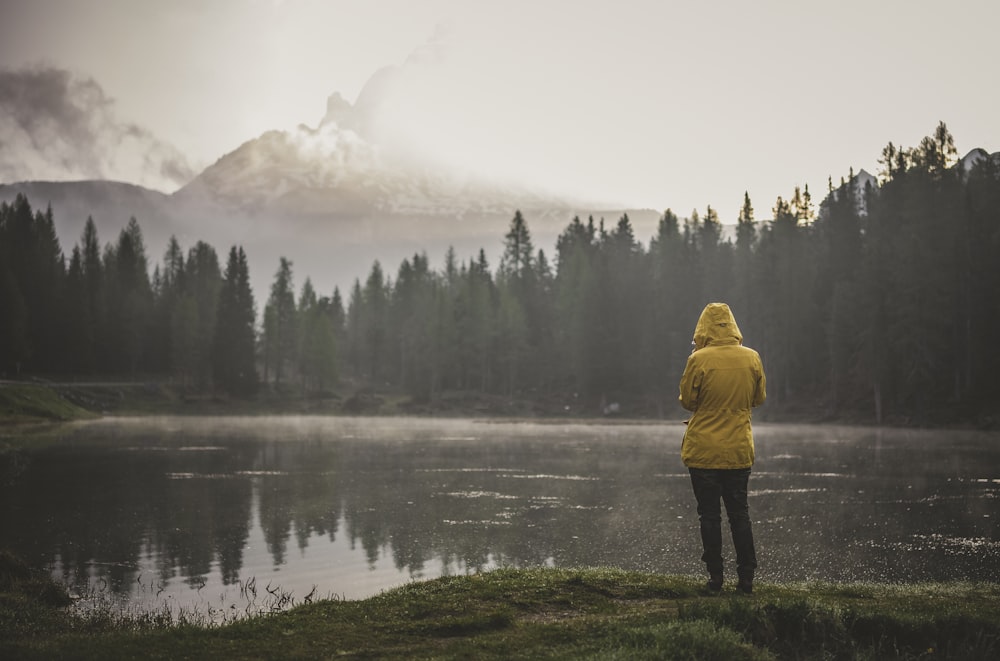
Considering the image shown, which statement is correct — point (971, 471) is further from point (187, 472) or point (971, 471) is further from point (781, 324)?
point (781, 324)

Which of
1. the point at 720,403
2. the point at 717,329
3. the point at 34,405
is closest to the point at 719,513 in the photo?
the point at 720,403

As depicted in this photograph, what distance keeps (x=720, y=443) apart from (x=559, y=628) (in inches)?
133

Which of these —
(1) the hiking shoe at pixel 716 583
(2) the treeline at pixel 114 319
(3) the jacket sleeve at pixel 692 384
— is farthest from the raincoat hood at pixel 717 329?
(2) the treeline at pixel 114 319

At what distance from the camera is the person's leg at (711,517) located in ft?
33.0

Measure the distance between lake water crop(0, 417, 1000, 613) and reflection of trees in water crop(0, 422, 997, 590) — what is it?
9 centimetres

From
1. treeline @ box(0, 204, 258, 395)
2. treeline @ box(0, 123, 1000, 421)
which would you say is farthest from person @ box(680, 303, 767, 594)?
treeline @ box(0, 204, 258, 395)

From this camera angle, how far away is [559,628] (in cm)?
824

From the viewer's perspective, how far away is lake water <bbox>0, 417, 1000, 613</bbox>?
15.2 meters

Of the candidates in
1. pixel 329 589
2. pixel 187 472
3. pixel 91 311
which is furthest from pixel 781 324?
pixel 91 311

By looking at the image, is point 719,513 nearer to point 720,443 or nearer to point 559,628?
point 720,443

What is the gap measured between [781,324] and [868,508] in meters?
71.3

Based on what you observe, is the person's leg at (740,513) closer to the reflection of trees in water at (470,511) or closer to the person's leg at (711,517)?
the person's leg at (711,517)

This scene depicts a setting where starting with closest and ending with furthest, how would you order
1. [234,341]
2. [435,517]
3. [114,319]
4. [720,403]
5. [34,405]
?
[720,403], [435,517], [34,405], [234,341], [114,319]

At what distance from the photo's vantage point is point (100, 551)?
55.1 ft
